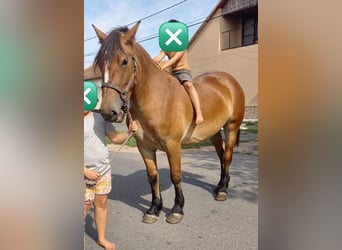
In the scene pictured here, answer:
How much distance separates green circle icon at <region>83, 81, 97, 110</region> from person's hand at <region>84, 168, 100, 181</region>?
0.55 feet

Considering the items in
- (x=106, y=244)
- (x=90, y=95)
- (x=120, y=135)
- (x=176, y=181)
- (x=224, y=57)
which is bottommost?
(x=106, y=244)

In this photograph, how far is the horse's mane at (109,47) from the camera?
1.99 feet

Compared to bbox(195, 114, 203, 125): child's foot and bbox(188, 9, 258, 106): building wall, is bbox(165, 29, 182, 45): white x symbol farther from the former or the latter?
bbox(195, 114, 203, 125): child's foot

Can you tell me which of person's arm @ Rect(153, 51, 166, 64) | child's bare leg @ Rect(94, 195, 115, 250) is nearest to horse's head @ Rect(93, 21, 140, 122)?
person's arm @ Rect(153, 51, 166, 64)

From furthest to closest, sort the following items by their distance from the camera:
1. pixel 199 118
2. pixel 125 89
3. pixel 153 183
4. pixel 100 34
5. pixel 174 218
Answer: pixel 199 118 → pixel 153 183 → pixel 174 218 → pixel 125 89 → pixel 100 34

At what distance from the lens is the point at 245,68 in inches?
24.5

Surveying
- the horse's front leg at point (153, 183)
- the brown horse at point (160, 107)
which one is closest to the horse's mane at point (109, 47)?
the brown horse at point (160, 107)

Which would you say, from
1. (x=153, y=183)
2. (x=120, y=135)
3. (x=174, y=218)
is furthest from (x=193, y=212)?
(x=120, y=135)

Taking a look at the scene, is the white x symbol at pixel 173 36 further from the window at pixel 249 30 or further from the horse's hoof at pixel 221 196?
the horse's hoof at pixel 221 196

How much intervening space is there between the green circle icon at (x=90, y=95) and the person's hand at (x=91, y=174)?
168mm

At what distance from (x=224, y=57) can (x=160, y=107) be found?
358 millimetres

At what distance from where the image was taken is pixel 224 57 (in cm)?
70

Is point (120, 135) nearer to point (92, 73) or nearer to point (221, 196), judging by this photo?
point (92, 73)
